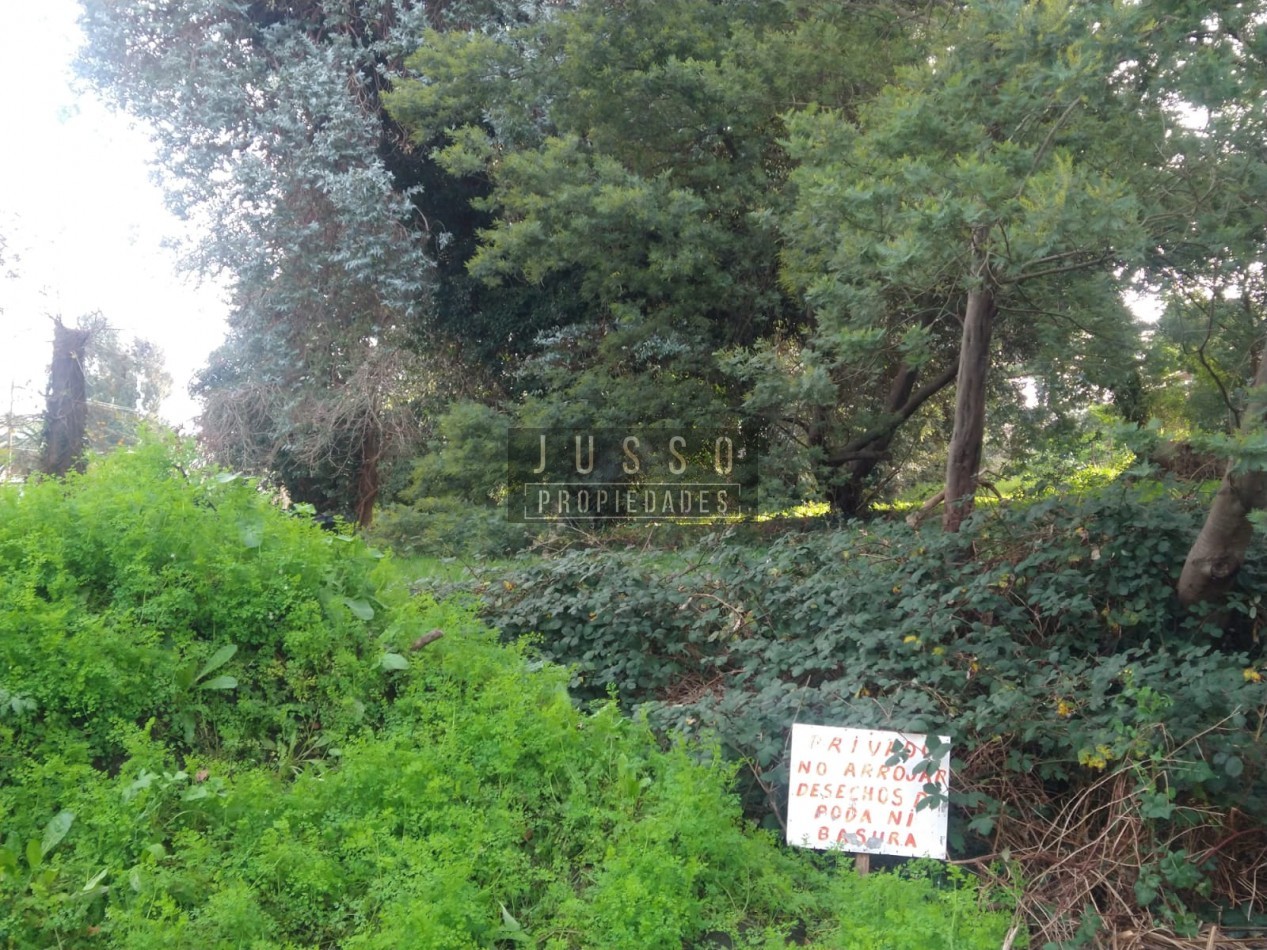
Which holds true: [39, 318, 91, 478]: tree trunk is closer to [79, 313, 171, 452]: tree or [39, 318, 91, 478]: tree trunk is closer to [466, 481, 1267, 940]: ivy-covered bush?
[79, 313, 171, 452]: tree

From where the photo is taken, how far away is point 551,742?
3.81 metres

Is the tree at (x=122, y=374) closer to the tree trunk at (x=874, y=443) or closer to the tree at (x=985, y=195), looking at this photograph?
the tree trunk at (x=874, y=443)

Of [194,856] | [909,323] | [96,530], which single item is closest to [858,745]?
[194,856]

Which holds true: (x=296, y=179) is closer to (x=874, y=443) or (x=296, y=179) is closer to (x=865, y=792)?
(x=874, y=443)

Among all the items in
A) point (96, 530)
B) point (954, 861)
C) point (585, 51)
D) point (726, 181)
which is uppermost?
point (585, 51)

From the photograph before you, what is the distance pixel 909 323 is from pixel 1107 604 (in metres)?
3.24

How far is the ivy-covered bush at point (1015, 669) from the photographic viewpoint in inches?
143

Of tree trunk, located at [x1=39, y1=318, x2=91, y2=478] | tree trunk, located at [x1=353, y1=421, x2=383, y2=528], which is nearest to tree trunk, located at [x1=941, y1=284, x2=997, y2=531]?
tree trunk, located at [x1=39, y1=318, x2=91, y2=478]

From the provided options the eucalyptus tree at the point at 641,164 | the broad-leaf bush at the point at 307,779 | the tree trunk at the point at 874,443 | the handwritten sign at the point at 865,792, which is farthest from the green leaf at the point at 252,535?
the tree trunk at the point at 874,443

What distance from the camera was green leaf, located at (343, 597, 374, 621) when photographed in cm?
443

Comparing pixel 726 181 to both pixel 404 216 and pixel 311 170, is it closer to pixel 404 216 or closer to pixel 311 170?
pixel 404 216

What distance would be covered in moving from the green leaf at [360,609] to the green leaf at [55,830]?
138cm

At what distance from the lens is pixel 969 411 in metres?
6.70

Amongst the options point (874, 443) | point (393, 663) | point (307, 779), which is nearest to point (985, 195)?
point (393, 663)
